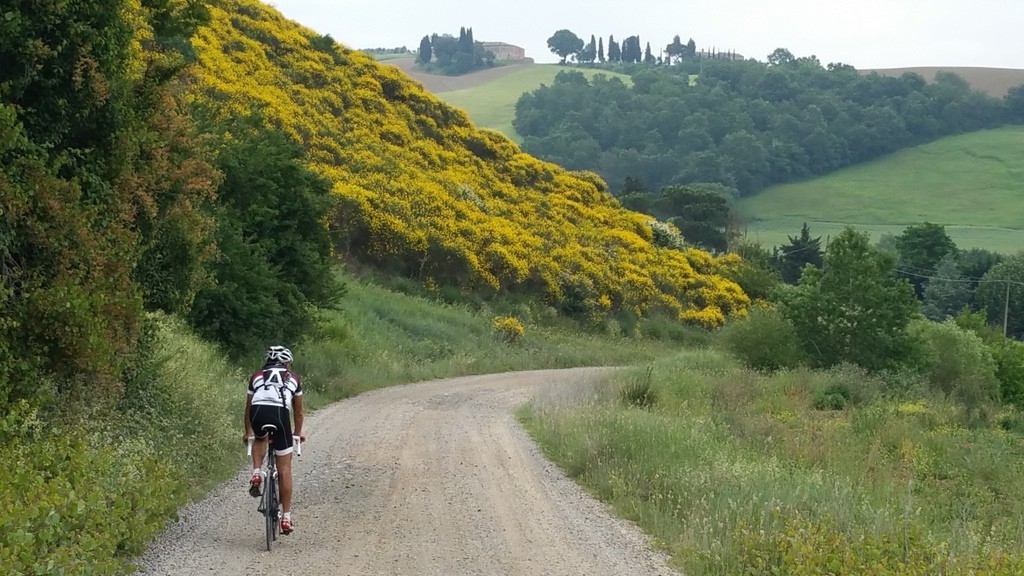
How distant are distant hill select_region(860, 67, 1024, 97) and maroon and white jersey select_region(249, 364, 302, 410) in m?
179

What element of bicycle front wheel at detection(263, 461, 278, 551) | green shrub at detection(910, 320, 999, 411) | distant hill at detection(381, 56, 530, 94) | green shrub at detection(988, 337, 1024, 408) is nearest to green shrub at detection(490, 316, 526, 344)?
green shrub at detection(910, 320, 999, 411)

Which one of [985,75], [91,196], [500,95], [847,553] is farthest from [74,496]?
[985,75]

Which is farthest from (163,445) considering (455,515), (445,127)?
(445,127)

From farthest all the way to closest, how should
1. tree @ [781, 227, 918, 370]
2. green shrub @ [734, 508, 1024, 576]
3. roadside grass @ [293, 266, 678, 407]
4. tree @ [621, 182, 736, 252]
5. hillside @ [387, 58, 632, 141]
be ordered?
1. hillside @ [387, 58, 632, 141]
2. tree @ [621, 182, 736, 252]
3. tree @ [781, 227, 918, 370]
4. roadside grass @ [293, 266, 678, 407]
5. green shrub @ [734, 508, 1024, 576]

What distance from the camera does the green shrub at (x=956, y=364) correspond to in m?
35.7

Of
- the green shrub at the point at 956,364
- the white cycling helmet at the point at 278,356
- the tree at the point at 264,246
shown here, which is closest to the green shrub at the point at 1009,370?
the green shrub at the point at 956,364

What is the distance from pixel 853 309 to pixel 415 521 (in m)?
25.4

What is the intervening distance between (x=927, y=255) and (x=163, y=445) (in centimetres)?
8972

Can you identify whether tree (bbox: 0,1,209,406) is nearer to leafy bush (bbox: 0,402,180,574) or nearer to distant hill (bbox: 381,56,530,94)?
leafy bush (bbox: 0,402,180,574)

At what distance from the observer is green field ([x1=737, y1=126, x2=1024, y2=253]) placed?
12038cm

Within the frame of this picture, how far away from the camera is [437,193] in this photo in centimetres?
4644

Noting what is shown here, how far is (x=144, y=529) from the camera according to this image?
9266mm

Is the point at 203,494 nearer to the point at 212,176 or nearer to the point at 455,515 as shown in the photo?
the point at 455,515

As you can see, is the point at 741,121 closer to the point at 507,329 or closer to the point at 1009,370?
the point at 1009,370
